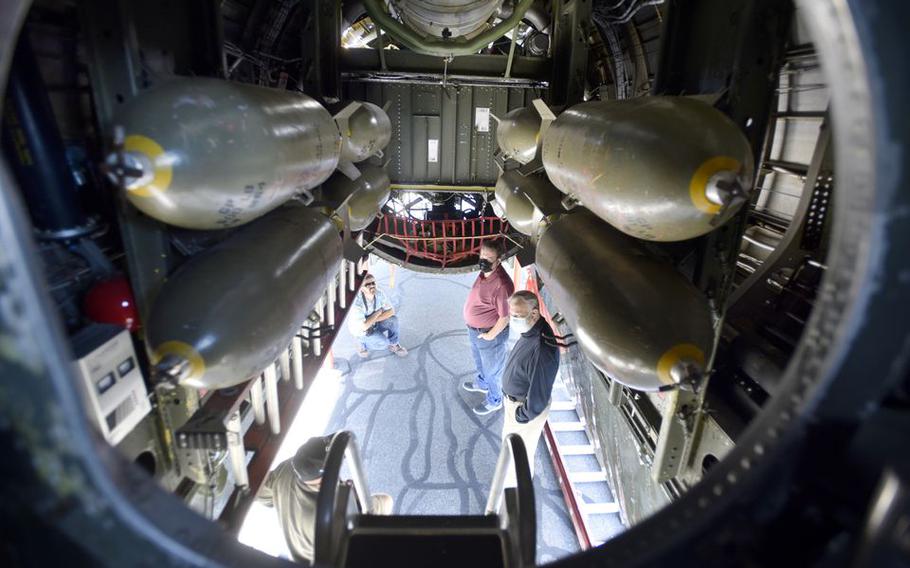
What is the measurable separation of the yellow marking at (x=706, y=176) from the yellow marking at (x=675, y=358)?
1.72ft

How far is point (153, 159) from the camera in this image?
1.53 metres

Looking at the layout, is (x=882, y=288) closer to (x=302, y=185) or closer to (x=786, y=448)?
(x=786, y=448)

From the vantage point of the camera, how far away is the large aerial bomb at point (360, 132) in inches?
146

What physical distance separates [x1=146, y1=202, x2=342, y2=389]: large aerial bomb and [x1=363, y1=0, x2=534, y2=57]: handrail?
2.25m

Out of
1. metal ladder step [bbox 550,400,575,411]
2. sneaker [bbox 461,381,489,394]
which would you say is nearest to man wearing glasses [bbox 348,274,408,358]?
sneaker [bbox 461,381,489,394]

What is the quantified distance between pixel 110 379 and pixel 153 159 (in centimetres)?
82

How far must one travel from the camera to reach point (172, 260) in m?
2.03

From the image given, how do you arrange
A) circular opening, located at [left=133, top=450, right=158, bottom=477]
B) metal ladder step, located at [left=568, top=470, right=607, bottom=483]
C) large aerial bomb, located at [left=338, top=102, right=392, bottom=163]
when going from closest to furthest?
circular opening, located at [left=133, top=450, right=158, bottom=477], large aerial bomb, located at [left=338, top=102, right=392, bottom=163], metal ladder step, located at [left=568, top=470, right=607, bottom=483]

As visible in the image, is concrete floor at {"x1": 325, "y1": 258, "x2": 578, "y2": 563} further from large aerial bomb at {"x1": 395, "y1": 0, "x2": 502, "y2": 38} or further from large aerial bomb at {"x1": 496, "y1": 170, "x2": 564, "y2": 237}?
large aerial bomb at {"x1": 395, "y1": 0, "x2": 502, "y2": 38}

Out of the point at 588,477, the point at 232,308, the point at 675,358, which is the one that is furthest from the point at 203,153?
the point at 588,477

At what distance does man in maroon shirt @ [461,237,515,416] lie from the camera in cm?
507

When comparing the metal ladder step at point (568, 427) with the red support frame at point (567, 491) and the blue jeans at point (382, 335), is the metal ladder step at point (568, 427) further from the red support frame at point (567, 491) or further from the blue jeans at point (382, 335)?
the blue jeans at point (382, 335)

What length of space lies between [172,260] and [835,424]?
2.26 meters

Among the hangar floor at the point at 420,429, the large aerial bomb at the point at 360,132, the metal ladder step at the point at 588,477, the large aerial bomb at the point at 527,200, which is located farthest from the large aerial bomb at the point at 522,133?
the metal ladder step at the point at 588,477
